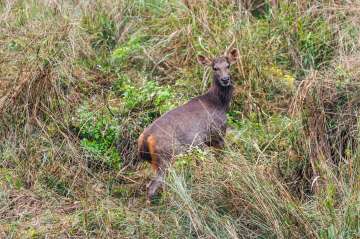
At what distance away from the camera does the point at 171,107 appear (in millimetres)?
9742

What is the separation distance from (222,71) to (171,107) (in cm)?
71

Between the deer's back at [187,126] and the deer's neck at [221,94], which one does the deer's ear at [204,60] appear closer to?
the deer's neck at [221,94]

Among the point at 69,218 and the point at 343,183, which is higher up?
the point at 343,183

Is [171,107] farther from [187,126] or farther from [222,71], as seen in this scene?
[187,126]

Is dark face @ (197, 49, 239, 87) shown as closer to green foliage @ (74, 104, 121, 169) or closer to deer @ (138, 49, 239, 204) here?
deer @ (138, 49, 239, 204)

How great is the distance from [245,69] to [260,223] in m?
3.42

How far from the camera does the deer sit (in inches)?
333

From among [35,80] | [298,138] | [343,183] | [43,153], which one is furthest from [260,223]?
[35,80]

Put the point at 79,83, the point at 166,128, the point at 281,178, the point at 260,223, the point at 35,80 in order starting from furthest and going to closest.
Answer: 1. the point at 79,83
2. the point at 35,80
3. the point at 166,128
4. the point at 281,178
5. the point at 260,223

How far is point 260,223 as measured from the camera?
23.4 feet

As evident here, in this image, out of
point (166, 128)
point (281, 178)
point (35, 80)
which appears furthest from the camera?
point (35, 80)

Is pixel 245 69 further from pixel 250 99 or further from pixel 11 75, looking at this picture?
pixel 11 75

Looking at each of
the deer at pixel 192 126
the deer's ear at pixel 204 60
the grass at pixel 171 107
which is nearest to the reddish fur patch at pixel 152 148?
the deer at pixel 192 126

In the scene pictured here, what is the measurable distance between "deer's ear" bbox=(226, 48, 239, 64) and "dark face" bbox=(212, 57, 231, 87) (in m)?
0.08
